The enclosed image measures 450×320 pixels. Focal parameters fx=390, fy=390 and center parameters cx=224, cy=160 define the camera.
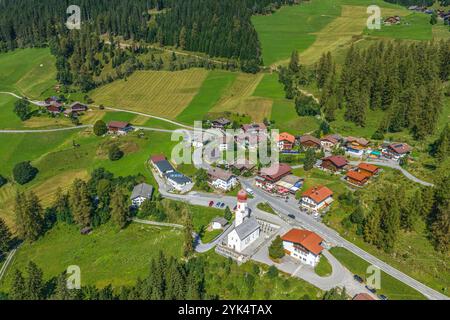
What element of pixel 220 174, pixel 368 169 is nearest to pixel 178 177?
pixel 220 174

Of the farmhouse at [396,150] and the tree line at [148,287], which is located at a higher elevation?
the farmhouse at [396,150]

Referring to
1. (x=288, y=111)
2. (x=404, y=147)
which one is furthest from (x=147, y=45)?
(x=404, y=147)

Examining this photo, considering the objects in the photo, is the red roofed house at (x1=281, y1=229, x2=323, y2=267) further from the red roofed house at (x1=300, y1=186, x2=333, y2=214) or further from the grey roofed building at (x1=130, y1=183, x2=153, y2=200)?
the grey roofed building at (x1=130, y1=183, x2=153, y2=200)

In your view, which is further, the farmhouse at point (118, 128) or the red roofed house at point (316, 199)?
the farmhouse at point (118, 128)

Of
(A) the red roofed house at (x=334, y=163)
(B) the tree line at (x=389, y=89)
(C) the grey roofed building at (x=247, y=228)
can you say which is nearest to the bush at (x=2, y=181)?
(C) the grey roofed building at (x=247, y=228)

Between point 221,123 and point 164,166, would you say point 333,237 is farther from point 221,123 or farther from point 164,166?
point 221,123

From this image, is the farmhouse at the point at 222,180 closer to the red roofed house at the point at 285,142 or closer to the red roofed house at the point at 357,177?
the red roofed house at the point at 285,142

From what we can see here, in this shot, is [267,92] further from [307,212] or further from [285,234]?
[285,234]
